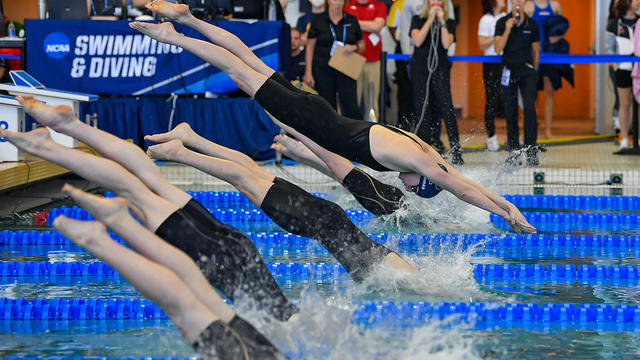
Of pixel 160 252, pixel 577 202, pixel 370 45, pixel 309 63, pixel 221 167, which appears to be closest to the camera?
pixel 160 252

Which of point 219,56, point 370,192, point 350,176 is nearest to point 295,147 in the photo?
point 350,176

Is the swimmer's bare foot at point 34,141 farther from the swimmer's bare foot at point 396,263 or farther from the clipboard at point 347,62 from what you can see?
the clipboard at point 347,62

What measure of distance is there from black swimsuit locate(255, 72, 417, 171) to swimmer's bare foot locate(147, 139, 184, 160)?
569mm

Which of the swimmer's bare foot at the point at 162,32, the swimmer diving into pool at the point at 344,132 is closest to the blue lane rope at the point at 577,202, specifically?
the swimmer diving into pool at the point at 344,132

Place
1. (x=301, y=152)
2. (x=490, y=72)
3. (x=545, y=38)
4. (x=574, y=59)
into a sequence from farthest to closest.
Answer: (x=545, y=38)
(x=490, y=72)
(x=574, y=59)
(x=301, y=152)

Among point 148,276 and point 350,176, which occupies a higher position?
point 148,276

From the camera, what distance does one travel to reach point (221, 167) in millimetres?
4137

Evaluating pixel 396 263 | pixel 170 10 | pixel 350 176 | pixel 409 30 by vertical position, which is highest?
pixel 170 10

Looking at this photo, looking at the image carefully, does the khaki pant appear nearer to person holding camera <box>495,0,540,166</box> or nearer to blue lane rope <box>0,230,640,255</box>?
person holding camera <box>495,0,540,166</box>

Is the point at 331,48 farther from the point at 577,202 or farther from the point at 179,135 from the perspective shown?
the point at 179,135

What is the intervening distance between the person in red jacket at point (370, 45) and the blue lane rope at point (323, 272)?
3822 mm

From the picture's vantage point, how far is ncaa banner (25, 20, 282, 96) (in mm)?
7859

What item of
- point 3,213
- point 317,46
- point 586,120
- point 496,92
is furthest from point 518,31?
point 586,120

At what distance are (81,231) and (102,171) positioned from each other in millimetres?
401
